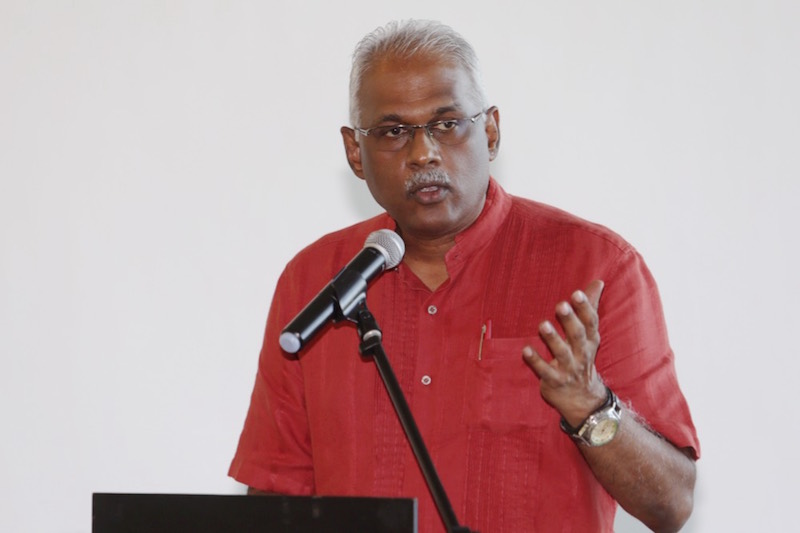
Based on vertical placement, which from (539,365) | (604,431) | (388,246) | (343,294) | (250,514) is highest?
(388,246)

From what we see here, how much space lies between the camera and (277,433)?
257 cm

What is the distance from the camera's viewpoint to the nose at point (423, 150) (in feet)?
7.50

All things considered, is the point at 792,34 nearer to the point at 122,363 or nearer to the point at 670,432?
the point at 670,432

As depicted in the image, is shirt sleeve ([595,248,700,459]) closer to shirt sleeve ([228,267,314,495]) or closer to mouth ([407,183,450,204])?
mouth ([407,183,450,204])

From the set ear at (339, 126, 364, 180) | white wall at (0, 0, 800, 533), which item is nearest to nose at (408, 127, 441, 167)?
→ ear at (339, 126, 364, 180)

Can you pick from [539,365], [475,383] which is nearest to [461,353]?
[475,383]

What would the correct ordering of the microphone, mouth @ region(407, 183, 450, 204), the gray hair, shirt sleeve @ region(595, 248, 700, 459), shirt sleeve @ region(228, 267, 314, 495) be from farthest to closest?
shirt sleeve @ region(228, 267, 314, 495), the gray hair, mouth @ region(407, 183, 450, 204), shirt sleeve @ region(595, 248, 700, 459), the microphone

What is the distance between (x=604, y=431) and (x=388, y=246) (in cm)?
51

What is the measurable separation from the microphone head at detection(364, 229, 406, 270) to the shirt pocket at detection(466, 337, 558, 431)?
1.60 feet

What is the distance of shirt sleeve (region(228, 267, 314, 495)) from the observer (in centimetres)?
255

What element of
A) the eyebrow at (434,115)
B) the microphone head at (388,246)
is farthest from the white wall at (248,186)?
the microphone head at (388,246)

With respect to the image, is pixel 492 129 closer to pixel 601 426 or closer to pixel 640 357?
pixel 640 357

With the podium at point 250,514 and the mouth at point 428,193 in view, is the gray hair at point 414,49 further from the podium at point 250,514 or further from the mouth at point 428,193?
the podium at point 250,514

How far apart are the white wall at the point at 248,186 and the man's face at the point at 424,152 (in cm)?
84
